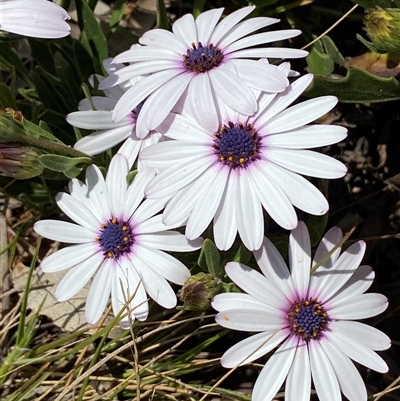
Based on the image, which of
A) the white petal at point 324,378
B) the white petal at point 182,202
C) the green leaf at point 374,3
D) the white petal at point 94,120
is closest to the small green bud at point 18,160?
the white petal at point 94,120

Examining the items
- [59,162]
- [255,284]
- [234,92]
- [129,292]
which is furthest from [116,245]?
[234,92]

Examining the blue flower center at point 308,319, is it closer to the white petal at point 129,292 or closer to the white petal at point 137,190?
the white petal at point 129,292

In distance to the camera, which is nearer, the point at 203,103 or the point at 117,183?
the point at 203,103

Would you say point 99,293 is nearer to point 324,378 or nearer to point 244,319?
point 244,319

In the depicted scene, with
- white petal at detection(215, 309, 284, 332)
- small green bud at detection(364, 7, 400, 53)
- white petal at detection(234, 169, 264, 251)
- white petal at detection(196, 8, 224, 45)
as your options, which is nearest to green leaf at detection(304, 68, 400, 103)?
small green bud at detection(364, 7, 400, 53)

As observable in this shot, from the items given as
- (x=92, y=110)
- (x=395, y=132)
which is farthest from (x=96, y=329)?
(x=395, y=132)

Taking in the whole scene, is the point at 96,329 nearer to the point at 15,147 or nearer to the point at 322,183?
the point at 15,147
